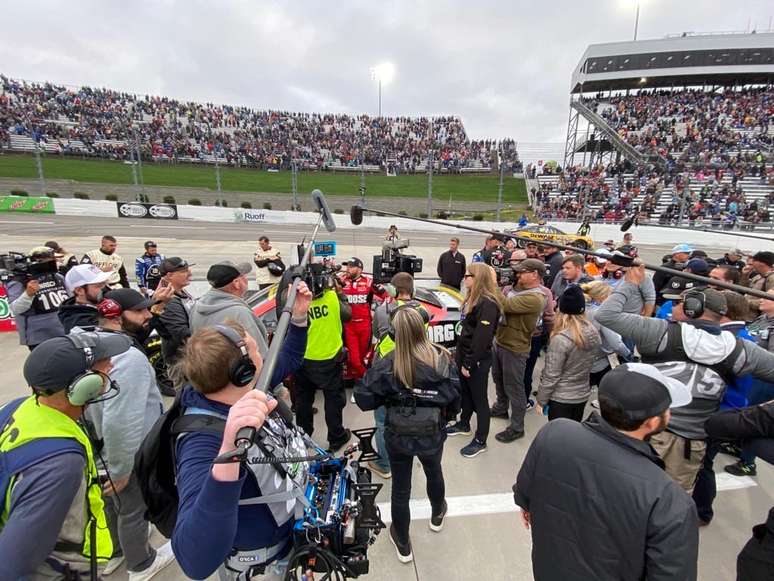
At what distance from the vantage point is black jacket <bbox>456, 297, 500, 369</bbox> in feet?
11.2

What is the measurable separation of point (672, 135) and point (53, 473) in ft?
136

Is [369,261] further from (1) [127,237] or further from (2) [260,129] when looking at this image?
(2) [260,129]

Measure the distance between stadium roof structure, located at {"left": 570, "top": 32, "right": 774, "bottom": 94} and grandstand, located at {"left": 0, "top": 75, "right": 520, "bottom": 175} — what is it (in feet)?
34.1

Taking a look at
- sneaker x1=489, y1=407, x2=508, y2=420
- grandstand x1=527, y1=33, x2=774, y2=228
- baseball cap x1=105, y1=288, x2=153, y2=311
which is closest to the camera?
baseball cap x1=105, y1=288, x2=153, y2=311

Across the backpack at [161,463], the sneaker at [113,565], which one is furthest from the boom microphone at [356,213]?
the sneaker at [113,565]

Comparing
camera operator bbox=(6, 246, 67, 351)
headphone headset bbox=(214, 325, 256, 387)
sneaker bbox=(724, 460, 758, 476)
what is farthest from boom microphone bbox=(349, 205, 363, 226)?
sneaker bbox=(724, 460, 758, 476)

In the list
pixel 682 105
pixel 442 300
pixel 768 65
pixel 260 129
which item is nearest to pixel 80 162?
pixel 260 129

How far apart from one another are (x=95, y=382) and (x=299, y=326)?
96cm

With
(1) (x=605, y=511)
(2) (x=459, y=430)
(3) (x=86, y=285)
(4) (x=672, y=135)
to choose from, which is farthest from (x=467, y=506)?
(4) (x=672, y=135)

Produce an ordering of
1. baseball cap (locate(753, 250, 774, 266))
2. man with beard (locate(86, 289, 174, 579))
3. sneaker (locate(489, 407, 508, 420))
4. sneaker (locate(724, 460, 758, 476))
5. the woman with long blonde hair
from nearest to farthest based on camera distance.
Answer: man with beard (locate(86, 289, 174, 579))
the woman with long blonde hair
sneaker (locate(724, 460, 758, 476))
sneaker (locate(489, 407, 508, 420))
baseball cap (locate(753, 250, 774, 266))

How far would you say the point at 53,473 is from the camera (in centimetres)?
134

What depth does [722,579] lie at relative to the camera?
2541 millimetres

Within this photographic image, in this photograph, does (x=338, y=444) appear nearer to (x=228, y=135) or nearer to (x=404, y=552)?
(x=404, y=552)

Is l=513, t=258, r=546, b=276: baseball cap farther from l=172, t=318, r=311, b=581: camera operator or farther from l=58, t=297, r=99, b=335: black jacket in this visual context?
l=58, t=297, r=99, b=335: black jacket
